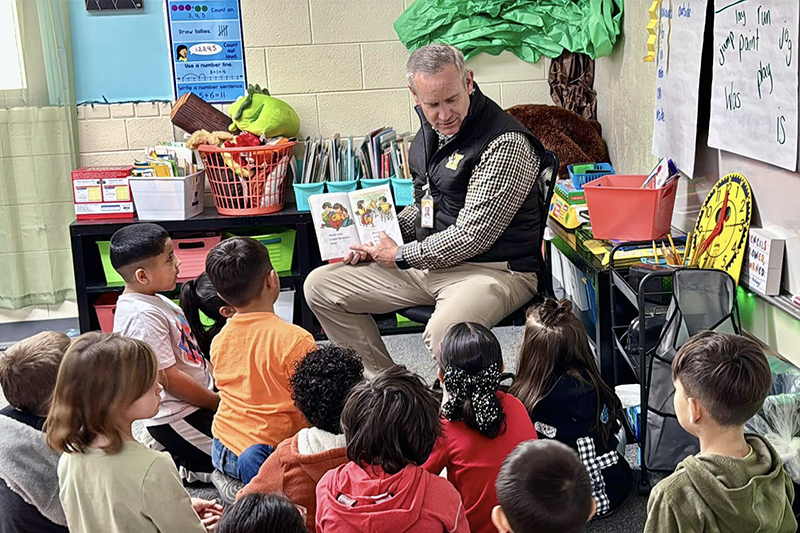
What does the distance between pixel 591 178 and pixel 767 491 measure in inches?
75.0

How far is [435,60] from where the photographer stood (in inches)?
105

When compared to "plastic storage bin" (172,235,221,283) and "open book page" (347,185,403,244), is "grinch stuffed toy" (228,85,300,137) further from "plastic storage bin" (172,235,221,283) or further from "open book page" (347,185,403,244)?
"open book page" (347,185,403,244)

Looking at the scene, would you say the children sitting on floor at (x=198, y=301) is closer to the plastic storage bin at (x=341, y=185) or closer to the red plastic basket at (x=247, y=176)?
the red plastic basket at (x=247, y=176)

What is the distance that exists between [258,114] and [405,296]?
1.35 meters

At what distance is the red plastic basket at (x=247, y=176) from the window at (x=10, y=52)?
956 millimetres

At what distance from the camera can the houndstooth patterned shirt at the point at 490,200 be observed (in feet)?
8.73

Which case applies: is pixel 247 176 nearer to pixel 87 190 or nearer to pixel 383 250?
pixel 87 190

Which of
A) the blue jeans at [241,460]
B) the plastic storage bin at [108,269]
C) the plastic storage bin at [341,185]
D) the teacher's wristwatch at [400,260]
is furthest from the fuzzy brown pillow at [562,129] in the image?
the blue jeans at [241,460]

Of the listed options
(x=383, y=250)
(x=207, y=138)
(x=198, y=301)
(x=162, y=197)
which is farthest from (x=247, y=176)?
(x=383, y=250)

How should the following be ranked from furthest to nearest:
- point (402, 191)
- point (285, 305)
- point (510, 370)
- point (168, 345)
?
point (285, 305), point (402, 191), point (510, 370), point (168, 345)

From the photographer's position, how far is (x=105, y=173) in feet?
12.2

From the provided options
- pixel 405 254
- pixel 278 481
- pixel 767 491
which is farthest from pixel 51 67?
pixel 767 491

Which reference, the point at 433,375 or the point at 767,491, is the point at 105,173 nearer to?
the point at 433,375

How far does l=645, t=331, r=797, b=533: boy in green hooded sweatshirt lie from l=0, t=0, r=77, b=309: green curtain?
3173 millimetres
